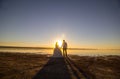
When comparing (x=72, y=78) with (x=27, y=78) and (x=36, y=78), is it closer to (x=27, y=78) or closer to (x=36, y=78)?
(x=36, y=78)

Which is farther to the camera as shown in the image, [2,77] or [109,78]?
[109,78]

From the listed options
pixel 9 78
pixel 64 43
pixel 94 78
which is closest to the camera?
pixel 9 78

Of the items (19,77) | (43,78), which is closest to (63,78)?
(43,78)

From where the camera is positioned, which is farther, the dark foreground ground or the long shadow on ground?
the dark foreground ground

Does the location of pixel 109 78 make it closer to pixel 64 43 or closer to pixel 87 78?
pixel 87 78

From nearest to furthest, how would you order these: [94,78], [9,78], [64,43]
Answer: [9,78], [94,78], [64,43]

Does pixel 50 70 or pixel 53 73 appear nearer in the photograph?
pixel 53 73

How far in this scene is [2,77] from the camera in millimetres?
7527

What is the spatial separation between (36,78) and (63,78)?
4.58ft

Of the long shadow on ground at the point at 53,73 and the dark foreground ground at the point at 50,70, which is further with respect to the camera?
the dark foreground ground at the point at 50,70

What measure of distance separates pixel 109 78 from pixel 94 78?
0.91 m

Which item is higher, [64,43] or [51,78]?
[64,43]

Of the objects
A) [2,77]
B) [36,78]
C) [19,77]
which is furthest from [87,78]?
[2,77]

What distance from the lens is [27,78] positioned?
7.43 m
